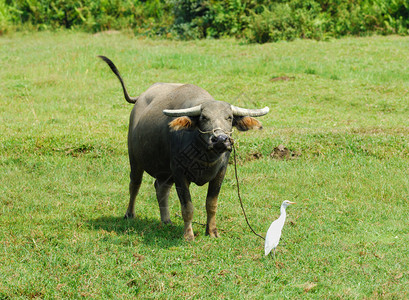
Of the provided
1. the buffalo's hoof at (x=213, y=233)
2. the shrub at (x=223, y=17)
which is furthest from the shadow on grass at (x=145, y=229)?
the shrub at (x=223, y=17)

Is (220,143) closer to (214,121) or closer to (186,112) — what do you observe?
(214,121)

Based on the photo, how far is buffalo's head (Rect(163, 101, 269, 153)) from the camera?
208 inches

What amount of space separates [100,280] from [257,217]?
249cm

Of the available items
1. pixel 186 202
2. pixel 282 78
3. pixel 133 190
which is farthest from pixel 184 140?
pixel 282 78

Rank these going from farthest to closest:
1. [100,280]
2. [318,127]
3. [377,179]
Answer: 1. [318,127]
2. [377,179]
3. [100,280]

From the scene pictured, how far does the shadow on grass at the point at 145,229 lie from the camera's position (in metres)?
5.94

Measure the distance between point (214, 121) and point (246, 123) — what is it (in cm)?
48

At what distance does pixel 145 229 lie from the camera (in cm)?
638

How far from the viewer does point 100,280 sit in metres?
4.86

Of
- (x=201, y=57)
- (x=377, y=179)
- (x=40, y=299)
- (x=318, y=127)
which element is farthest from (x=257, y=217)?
(x=201, y=57)

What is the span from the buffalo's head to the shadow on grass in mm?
1274

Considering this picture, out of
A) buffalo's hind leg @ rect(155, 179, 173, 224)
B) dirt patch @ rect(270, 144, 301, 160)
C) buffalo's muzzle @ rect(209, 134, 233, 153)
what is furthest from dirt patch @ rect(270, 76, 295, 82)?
buffalo's muzzle @ rect(209, 134, 233, 153)

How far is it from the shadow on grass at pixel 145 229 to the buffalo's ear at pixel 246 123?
1399 mm

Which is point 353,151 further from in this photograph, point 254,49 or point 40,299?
point 254,49
